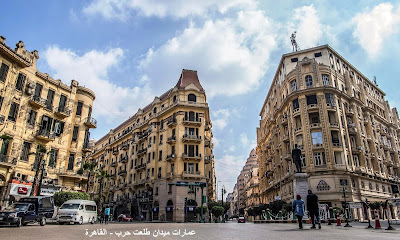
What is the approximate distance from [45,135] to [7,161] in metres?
5.15

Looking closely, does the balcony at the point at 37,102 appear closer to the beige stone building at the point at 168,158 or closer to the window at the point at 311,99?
the beige stone building at the point at 168,158

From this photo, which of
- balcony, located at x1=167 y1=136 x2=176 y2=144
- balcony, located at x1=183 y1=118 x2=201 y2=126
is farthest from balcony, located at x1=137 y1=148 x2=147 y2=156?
balcony, located at x1=183 y1=118 x2=201 y2=126

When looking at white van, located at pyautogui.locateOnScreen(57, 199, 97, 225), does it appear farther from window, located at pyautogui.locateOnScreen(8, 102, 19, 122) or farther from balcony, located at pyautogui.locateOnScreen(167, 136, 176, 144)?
balcony, located at pyautogui.locateOnScreen(167, 136, 176, 144)

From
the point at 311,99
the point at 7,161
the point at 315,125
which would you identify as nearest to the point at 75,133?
the point at 7,161

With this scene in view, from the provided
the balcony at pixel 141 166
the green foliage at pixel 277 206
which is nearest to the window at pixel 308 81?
the green foliage at pixel 277 206

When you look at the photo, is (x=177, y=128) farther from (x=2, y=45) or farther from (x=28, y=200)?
(x=28, y=200)

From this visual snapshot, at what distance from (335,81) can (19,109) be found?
48.5 meters

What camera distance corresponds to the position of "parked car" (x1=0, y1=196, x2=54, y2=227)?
16.0m

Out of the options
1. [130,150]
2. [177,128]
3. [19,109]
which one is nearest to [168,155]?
[177,128]

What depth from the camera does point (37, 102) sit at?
3138 centimetres

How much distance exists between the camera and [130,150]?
64625 millimetres

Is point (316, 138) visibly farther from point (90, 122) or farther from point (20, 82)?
point (20, 82)

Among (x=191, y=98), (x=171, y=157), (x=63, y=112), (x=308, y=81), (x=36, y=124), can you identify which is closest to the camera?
(x=36, y=124)

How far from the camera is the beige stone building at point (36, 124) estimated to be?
2808 cm
